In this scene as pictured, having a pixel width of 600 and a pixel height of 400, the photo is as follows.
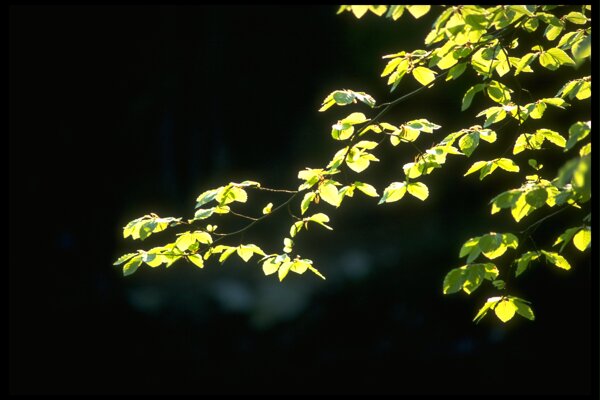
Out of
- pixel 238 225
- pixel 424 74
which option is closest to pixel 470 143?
pixel 424 74

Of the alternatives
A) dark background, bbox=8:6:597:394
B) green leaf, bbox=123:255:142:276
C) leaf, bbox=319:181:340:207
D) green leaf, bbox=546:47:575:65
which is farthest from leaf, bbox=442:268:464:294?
dark background, bbox=8:6:597:394

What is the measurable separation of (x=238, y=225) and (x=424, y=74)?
250 centimetres

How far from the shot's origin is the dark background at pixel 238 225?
12.5 feet

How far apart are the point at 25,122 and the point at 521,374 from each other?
145 inches

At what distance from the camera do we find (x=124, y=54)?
152 inches

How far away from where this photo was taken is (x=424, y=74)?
1.69 m

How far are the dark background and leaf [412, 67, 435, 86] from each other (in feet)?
6.70

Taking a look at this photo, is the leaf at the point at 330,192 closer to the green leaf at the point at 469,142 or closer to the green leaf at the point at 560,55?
the green leaf at the point at 469,142

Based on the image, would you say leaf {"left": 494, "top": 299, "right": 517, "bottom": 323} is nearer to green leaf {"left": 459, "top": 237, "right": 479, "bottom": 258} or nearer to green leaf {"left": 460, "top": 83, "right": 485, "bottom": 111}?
green leaf {"left": 459, "top": 237, "right": 479, "bottom": 258}

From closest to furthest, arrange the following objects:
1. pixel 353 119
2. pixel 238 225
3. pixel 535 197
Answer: pixel 535 197 < pixel 353 119 < pixel 238 225

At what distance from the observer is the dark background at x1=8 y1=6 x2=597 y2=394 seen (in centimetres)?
382

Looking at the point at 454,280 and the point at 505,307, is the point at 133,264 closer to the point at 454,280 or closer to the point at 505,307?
the point at 454,280

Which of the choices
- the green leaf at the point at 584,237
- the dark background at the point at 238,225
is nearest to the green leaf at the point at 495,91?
the green leaf at the point at 584,237

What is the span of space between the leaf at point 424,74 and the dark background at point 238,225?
204cm
